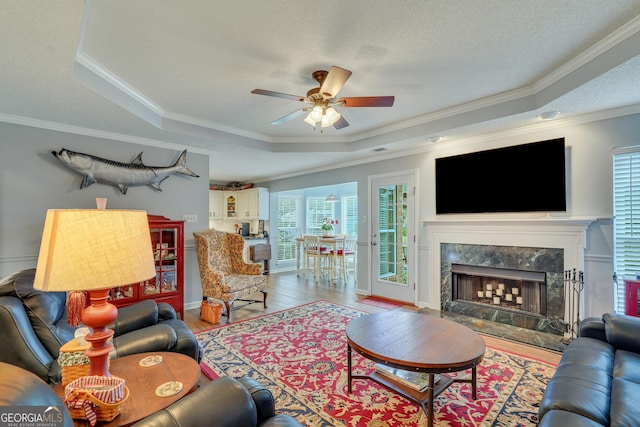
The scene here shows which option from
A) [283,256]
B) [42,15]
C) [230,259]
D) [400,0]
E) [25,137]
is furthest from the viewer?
[283,256]

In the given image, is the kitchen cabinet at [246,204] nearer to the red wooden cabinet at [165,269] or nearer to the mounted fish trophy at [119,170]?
the mounted fish trophy at [119,170]

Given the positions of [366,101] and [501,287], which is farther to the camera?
[501,287]

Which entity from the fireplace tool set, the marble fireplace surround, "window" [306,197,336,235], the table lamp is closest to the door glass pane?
the marble fireplace surround

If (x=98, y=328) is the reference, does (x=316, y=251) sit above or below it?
below

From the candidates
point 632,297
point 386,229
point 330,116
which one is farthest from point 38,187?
point 632,297

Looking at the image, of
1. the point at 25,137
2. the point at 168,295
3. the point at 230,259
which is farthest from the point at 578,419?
the point at 25,137

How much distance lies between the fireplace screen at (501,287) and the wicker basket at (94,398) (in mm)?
4048

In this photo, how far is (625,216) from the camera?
298 cm

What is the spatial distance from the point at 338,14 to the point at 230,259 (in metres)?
3.62

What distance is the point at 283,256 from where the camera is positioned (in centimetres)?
772

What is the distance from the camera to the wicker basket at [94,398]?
1.06 m

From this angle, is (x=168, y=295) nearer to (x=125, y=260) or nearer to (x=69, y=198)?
(x=69, y=198)

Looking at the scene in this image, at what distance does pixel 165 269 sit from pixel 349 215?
5107 millimetres

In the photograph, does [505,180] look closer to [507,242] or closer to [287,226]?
[507,242]
